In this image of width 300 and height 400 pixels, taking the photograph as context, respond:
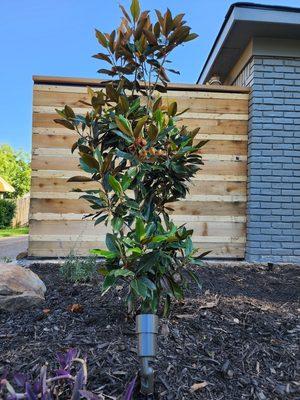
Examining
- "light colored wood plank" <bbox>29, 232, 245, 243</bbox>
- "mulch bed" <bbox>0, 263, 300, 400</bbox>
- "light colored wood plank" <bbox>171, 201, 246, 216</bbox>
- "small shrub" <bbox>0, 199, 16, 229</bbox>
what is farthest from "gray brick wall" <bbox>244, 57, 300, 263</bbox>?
"small shrub" <bbox>0, 199, 16, 229</bbox>

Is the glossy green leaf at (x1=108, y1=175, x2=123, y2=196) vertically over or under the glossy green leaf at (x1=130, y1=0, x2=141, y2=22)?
under

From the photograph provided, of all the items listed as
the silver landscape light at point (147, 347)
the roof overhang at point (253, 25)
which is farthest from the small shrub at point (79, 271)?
the roof overhang at point (253, 25)

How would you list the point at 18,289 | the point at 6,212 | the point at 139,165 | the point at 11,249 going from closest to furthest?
1. the point at 139,165
2. the point at 18,289
3. the point at 11,249
4. the point at 6,212

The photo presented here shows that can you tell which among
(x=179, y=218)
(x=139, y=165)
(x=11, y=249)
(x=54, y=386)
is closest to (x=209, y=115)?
(x=179, y=218)

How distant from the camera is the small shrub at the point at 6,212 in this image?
63.5 feet

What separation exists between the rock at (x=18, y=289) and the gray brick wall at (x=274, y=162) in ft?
9.84

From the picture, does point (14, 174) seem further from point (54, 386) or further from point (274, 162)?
point (54, 386)

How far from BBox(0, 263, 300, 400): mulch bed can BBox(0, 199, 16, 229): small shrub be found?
17.2 m

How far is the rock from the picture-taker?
2812 millimetres

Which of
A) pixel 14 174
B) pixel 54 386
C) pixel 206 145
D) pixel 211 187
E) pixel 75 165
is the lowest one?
pixel 54 386

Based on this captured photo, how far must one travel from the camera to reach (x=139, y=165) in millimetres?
2168

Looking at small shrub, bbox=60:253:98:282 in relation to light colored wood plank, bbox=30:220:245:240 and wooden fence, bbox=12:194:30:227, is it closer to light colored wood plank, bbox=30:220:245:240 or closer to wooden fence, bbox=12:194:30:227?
light colored wood plank, bbox=30:220:245:240

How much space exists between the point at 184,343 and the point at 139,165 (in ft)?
3.37

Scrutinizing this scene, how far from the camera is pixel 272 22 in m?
4.92
